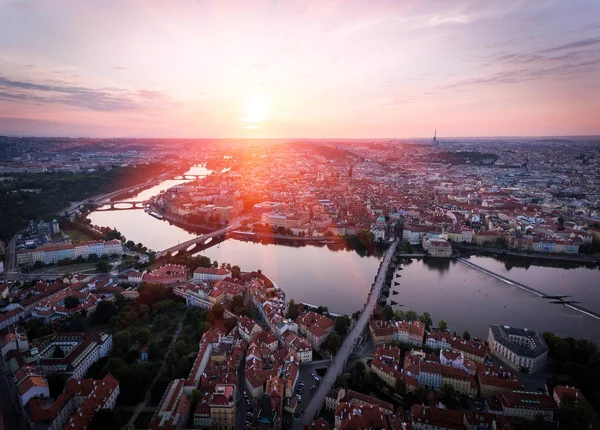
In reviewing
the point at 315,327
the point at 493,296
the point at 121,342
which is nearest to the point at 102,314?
the point at 121,342

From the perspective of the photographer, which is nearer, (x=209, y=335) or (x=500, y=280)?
(x=209, y=335)

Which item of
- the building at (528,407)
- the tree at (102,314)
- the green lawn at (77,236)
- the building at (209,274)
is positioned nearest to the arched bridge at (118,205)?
the green lawn at (77,236)

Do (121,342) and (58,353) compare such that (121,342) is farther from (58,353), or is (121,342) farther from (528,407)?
(528,407)

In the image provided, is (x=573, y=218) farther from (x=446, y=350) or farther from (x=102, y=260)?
(x=102, y=260)

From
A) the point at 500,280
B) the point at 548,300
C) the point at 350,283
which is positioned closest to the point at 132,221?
the point at 350,283

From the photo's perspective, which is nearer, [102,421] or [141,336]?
[102,421]

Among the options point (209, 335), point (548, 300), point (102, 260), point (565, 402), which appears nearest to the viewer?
point (565, 402)

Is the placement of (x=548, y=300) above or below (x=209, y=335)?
below

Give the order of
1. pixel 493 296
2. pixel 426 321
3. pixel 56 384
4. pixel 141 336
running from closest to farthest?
pixel 56 384 → pixel 141 336 → pixel 426 321 → pixel 493 296
